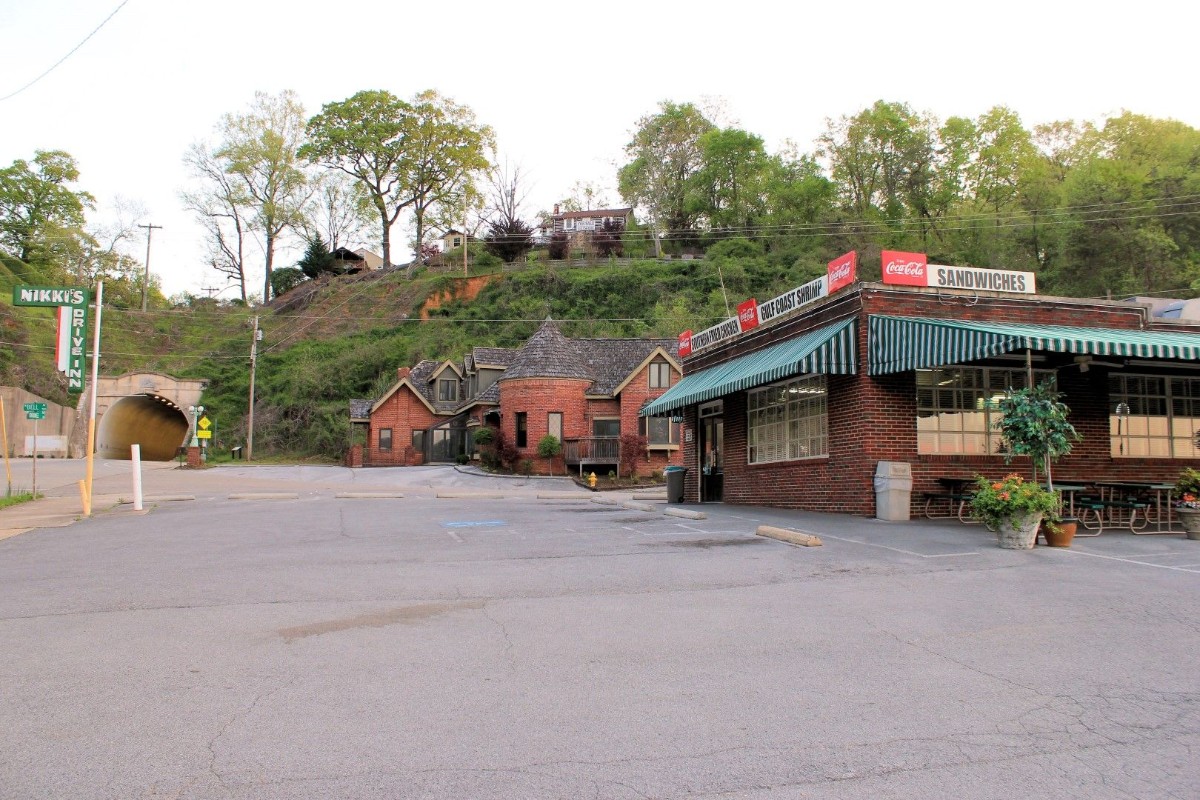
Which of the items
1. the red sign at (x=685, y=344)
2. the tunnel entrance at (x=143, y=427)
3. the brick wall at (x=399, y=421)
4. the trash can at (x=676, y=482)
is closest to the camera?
the trash can at (x=676, y=482)

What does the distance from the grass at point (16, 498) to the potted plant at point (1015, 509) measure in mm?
22041

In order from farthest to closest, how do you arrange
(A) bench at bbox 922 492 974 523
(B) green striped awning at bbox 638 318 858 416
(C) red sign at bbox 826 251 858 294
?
(C) red sign at bbox 826 251 858 294 → (B) green striped awning at bbox 638 318 858 416 → (A) bench at bbox 922 492 974 523

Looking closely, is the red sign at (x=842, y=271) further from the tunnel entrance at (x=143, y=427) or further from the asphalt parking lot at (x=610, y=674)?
the tunnel entrance at (x=143, y=427)

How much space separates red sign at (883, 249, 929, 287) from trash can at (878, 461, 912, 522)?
3.54 meters

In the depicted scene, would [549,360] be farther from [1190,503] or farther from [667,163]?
[667,163]

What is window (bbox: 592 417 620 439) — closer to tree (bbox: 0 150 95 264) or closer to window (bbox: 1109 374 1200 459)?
window (bbox: 1109 374 1200 459)

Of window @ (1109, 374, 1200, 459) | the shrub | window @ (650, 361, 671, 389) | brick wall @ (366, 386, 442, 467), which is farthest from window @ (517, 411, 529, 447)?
window @ (1109, 374, 1200, 459)

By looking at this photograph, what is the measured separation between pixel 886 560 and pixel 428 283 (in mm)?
69989

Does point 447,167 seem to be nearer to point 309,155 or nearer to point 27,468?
point 309,155

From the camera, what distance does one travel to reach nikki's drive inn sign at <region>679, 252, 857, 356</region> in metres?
16.3

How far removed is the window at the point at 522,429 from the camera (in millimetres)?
43344

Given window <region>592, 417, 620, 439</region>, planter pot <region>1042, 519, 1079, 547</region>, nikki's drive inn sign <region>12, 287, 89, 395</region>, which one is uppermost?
nikki's drive inn sign <region>12, 287, 89, 395</region>

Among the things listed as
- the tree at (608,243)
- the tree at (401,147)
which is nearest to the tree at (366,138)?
the tree at (401,147)

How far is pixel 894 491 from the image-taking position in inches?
592
